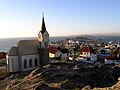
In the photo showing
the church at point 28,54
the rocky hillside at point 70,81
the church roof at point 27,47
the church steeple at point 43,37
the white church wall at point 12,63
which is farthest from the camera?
the church steeple at point 43,37

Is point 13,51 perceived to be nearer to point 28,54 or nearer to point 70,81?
point 28,54

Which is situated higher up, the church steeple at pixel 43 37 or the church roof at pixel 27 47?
the church steeple at pixel 43 37

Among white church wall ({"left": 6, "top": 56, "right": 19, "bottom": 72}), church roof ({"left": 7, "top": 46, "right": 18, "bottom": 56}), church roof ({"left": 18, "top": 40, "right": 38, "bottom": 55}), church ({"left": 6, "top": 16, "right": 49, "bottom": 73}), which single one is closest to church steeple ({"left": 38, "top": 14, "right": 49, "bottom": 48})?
church ({"left": 6, "top": 16, "right": 49, "bottom": 73})

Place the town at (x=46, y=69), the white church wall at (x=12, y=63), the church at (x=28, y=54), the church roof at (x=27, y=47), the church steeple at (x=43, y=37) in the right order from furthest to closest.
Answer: the church steeple at (x=43, y=37), the church roof at (x=27, y=47), the church at (x=28, y=54), the white church wall at (x=12, y=63), the town at (x=46, y=69)

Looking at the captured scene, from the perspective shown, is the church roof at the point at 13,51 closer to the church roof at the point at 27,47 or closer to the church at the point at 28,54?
the church at the point at 28,54

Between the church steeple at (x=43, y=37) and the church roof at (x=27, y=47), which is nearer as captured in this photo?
the church roof at (x=27, y=47)

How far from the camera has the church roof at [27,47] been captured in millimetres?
47750

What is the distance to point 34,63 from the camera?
49375 mm

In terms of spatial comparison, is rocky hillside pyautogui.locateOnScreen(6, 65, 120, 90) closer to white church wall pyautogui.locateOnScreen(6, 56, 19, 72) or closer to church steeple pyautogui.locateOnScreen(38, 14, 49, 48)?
white church wall pyautogui.locateOnScreen(6, 56, 19, 72)

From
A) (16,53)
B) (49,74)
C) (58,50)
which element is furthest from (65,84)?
(58,50)

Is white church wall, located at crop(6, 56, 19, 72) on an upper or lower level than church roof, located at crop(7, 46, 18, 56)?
lower

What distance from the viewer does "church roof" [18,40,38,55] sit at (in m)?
47.8

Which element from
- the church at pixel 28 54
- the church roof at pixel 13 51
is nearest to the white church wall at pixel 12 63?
the church at pixel 28 54

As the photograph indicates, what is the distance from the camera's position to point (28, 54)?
4822 centimetres
